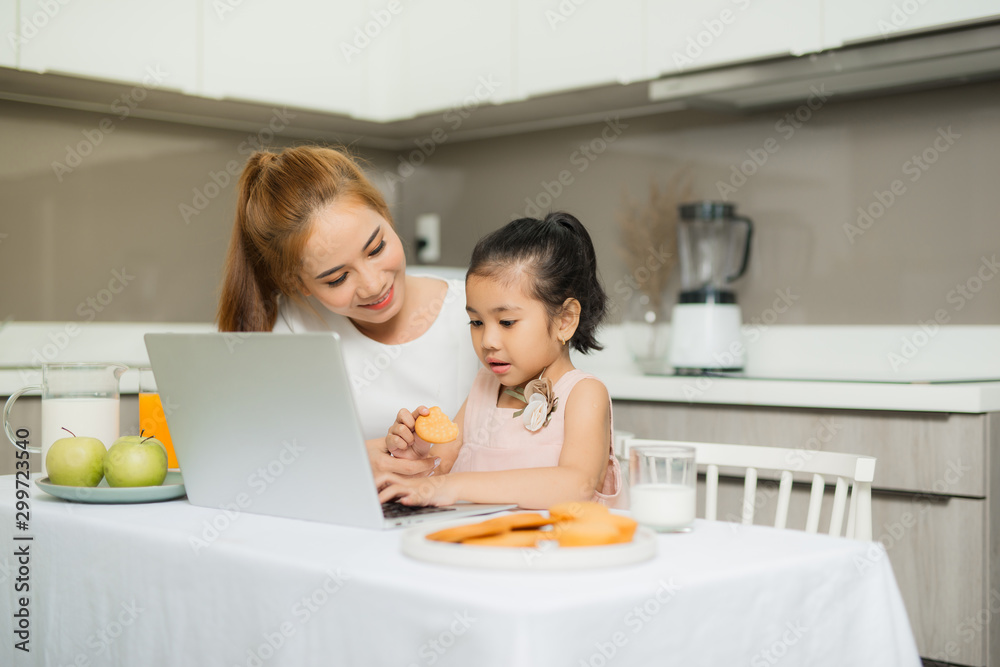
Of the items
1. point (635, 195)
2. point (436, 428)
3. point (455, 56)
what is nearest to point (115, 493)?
point (436, 428)

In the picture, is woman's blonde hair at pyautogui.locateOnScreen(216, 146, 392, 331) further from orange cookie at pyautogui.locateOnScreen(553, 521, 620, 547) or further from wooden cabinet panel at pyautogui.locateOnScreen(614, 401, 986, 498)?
wooden cabinet panel at pyautogui.locateOnScreen(614, 401, 986, 498)

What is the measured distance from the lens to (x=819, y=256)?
2.35 metres

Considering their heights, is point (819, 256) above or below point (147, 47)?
below

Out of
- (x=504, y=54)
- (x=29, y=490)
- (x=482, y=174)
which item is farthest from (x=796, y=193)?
(x=29, y=490)

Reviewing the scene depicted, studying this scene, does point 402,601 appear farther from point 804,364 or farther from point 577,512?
point 804,364

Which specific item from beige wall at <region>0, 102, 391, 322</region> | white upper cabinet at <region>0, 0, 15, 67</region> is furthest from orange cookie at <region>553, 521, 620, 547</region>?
beige wall at <region>0, 102, 391, 322</region>

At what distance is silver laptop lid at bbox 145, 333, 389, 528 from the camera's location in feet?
2.49

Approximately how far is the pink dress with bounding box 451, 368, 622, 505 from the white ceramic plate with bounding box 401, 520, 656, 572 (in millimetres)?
449

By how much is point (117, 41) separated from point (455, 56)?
954 millimetres

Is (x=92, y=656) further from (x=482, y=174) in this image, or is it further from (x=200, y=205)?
(x=482, y=174)

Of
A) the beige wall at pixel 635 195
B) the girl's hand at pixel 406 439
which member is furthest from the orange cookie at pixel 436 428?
the beige wall at pixel 635 195

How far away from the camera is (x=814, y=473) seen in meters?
1.20

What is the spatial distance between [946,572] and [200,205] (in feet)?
7.44

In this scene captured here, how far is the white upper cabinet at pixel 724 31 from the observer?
2094 mm
